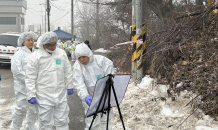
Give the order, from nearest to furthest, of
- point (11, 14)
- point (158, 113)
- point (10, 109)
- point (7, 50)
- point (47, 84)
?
1. point (47, 84)
2. point (158, 113)
3. point (10, 109)
4. point (7, 50)
5. point (11, 14)

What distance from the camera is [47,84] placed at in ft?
12.9

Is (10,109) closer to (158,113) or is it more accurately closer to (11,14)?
(158,113)

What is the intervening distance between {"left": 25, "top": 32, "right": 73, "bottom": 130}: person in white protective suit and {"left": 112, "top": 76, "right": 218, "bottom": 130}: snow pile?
4.16 ft

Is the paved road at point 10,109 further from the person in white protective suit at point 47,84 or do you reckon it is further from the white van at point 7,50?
the white van at point 7,50

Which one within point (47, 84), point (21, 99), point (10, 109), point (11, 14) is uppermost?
point (11, 14)

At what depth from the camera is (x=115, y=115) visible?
546cm

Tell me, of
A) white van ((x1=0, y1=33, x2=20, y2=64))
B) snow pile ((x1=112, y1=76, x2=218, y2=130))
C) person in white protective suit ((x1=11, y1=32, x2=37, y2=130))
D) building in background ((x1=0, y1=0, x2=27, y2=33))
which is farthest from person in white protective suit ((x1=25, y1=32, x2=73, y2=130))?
building in background ((x1=0, y1=0, x2=27, y2=33))

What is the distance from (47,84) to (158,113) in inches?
91.1

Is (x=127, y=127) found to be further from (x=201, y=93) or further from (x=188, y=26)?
(x=188, y=26)

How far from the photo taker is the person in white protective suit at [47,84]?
12.8ft

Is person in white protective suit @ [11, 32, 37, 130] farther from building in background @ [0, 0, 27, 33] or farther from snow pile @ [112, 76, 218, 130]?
building in background @ [0, 0, 27, 33]

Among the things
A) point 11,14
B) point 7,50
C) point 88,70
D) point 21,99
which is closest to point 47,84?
point 88,70

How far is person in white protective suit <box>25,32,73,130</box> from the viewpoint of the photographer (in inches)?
154

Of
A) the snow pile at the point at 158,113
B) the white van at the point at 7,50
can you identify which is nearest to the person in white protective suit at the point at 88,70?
the snow pile at the point at 158,113
